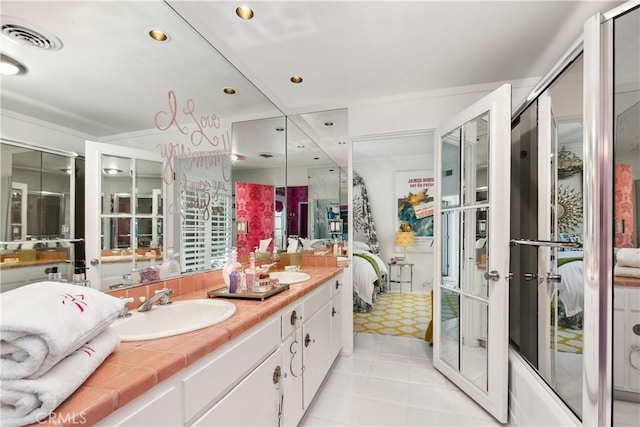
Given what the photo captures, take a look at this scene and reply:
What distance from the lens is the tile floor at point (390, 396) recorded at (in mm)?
1889

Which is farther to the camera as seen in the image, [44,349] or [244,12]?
[244,12]

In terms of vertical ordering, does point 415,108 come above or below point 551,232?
above

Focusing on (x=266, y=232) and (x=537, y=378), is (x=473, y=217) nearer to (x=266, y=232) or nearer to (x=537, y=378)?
(x=537, y=378)

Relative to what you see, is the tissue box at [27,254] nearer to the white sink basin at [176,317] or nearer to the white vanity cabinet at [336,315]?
the white sink basin at [176,317]

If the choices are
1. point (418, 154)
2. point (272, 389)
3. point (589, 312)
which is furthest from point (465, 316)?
point (418, 154)

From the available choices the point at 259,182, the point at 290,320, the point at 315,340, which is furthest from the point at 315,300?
the point at 259,182

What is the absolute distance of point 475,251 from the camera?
2146 millimetres

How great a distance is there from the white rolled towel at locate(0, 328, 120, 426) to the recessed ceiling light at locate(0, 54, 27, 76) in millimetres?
866

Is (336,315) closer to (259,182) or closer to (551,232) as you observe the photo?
(259,182)

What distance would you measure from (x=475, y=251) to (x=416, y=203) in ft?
10.6

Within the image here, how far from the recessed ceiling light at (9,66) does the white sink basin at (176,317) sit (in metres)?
0.89

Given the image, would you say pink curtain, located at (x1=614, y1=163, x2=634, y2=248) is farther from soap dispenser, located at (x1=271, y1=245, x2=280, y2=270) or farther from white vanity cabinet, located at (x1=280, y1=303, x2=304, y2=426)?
soap dispenser, located at (x1=271, y1=245, x2=280, y2=270)

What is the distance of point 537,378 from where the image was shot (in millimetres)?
1708

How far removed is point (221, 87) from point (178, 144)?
605mm
